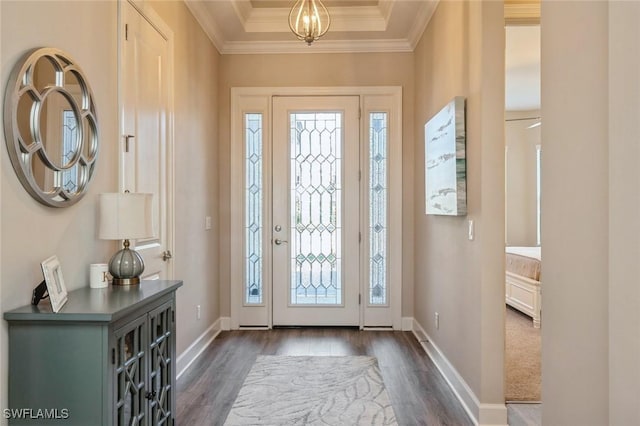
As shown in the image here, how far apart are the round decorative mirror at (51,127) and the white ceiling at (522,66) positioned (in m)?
3.24

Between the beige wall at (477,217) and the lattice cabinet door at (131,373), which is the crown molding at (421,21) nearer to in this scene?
the beige wall at (477,217)

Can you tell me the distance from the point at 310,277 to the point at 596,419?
324 cm

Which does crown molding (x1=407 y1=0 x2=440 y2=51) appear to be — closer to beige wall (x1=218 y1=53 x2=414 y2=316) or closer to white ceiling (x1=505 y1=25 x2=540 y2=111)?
beige wall (x1=218 y1=53 x2=414 y2=316)

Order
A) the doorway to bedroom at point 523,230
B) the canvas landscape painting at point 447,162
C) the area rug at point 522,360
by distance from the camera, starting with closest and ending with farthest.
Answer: the canvas landscape painting at point 447,162 < the area rug at point 522,360 < the doorway to bedroom at point 523,230

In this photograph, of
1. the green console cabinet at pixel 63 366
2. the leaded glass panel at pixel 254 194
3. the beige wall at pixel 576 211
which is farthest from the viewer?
the leaded glass panel at pixel 254 194

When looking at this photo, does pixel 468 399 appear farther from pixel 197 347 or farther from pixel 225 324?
pixel 225 324

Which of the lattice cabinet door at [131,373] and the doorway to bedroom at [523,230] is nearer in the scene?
the lattice cabinet door at [131,373]

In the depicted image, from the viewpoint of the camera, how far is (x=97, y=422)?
1.51 metres

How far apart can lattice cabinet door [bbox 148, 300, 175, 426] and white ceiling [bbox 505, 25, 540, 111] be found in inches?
134

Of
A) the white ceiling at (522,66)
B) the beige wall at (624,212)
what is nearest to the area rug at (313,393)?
the beige wall at (624,212)

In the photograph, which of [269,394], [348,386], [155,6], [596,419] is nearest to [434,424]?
[348,386]

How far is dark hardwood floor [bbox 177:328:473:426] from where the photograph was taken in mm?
2584

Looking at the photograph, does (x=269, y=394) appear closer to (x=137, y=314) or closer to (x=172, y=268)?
(x=172, y=268)

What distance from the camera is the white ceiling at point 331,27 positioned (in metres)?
3.63
